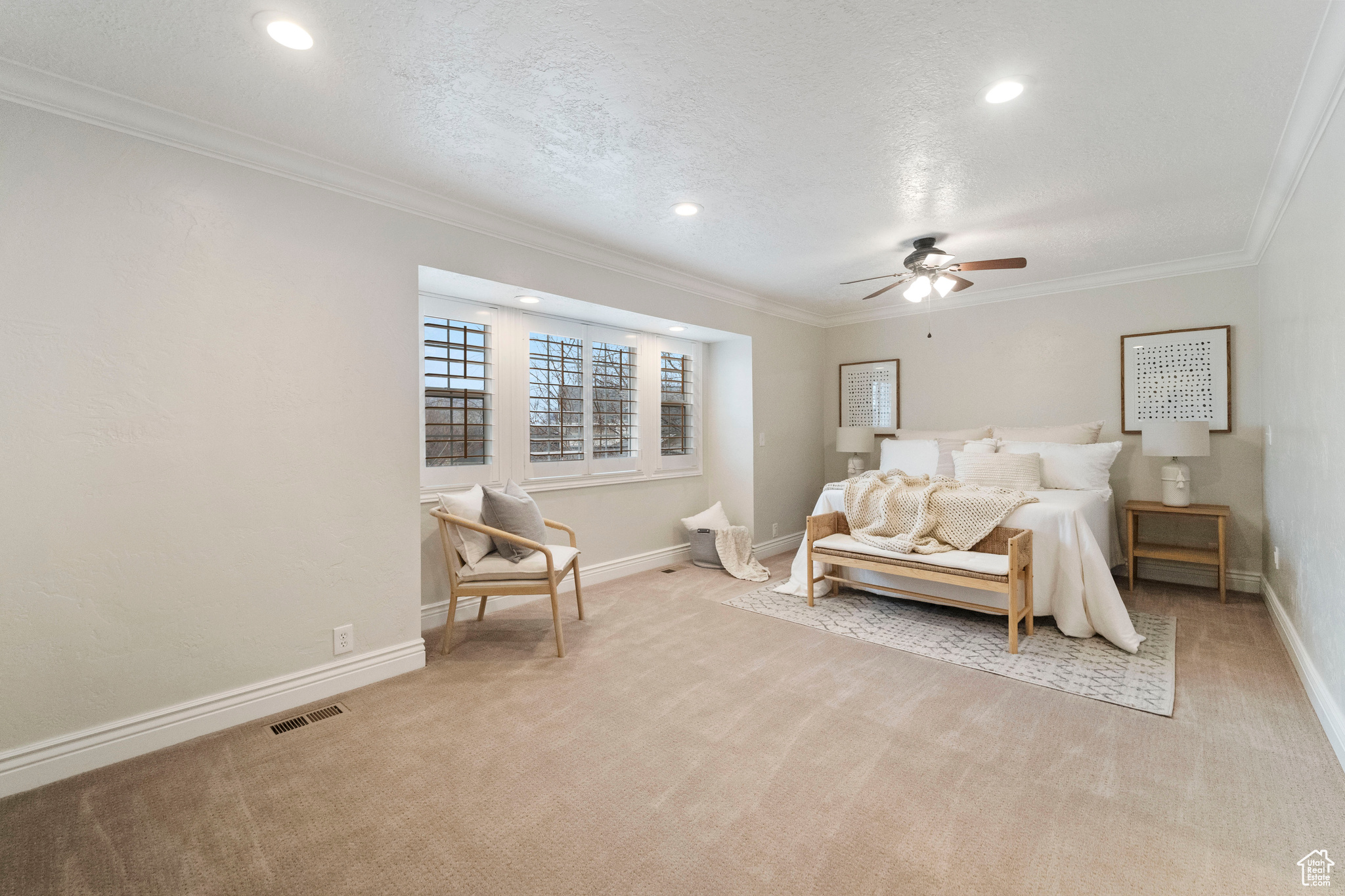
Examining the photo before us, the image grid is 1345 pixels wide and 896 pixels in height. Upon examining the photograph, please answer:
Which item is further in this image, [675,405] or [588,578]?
[675,405]

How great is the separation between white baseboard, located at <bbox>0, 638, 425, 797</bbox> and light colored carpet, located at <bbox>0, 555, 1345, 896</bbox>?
0.06m

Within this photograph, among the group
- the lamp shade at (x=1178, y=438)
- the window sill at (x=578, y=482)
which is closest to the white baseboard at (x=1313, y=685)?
the lamp shade at (x=1178, y=438)

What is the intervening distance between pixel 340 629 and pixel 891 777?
2.36 m

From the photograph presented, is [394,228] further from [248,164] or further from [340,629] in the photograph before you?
[340,629]

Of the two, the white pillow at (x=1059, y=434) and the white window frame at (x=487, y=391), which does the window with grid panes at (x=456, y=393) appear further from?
the white pillow at (x=1059, y=434)

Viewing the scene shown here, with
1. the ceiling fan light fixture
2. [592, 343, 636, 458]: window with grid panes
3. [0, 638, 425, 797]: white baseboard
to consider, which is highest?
the ceiling fan light fixture

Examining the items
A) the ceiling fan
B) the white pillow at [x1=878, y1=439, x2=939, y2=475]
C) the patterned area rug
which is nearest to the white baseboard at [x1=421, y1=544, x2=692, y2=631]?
the patterned area rug

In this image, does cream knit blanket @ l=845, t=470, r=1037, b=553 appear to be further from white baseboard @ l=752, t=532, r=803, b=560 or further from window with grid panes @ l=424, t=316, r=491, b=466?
window with grid panes @ l=424, t=316, r=491, b=466

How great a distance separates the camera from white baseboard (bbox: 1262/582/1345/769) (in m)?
2.04

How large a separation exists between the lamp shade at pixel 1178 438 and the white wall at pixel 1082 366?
389 millimetres

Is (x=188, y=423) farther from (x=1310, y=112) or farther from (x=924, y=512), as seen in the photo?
(x=1310, y=112)

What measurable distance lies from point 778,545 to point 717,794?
3871mm

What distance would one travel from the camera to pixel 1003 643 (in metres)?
3.25

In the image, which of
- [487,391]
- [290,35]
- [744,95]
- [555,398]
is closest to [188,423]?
[290,35]
